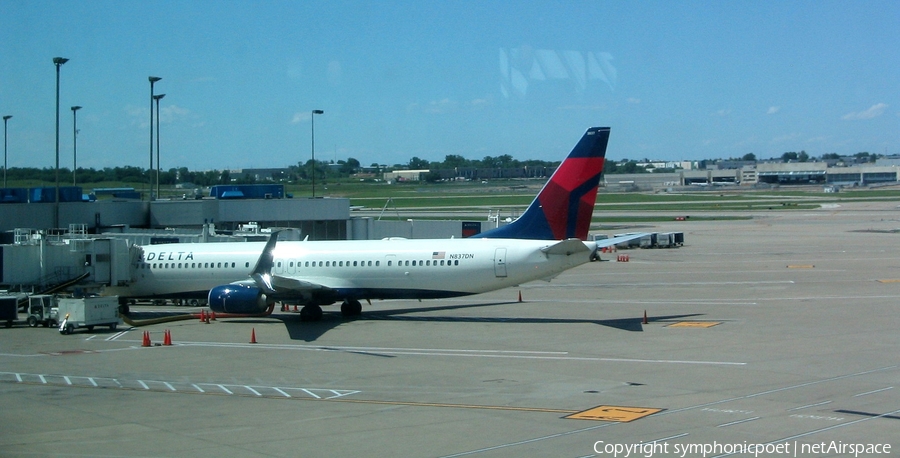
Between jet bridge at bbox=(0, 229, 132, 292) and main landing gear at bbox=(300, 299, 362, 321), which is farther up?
jet bridge at bbox=(0, 229, 132, 292)

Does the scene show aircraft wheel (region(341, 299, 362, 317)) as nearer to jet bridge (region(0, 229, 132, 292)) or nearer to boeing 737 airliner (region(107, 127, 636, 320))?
boeing 737 airliner (region(107, 127, 636, 320))

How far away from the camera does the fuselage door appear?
99.3 ft

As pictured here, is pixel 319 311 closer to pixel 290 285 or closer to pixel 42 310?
pixel 290 285

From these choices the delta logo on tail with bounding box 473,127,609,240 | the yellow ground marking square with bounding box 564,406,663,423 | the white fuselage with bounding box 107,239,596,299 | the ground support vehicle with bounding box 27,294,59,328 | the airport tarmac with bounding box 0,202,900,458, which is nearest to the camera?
the airport tarmac with bounding box 0,202,900,458

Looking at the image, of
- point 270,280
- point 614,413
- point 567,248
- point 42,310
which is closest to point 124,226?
point 42,310

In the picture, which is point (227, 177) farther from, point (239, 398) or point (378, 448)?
point (378, 448)

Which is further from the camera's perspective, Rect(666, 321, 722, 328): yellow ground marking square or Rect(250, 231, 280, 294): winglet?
Rect(250, 231, 280, 294): winglet

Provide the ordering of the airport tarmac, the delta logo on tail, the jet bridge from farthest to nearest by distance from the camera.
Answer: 1. the jet bridge
2. the delta logo on tail
3. the airport tarmac

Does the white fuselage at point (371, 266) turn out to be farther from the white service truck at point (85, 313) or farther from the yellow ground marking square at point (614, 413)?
the yellow ground marking square at point (614, 413)

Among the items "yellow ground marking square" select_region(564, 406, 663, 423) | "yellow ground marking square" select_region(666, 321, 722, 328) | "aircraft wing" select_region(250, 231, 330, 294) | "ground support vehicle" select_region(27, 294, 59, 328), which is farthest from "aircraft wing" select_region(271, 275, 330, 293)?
"yellow ground marking square" select_region(564, 406, 663, 423)

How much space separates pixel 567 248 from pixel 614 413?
43.3 ft

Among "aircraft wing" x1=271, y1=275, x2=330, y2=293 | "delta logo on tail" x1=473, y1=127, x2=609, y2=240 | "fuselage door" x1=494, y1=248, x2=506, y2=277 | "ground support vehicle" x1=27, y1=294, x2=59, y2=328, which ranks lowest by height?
"ground support vehicle" x1=27, y1=294, x2=59, y2=328

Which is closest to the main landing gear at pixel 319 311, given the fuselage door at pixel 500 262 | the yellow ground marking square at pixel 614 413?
the fuselage door at pixel 500 262

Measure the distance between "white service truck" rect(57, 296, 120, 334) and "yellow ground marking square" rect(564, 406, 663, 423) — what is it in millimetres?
21236
